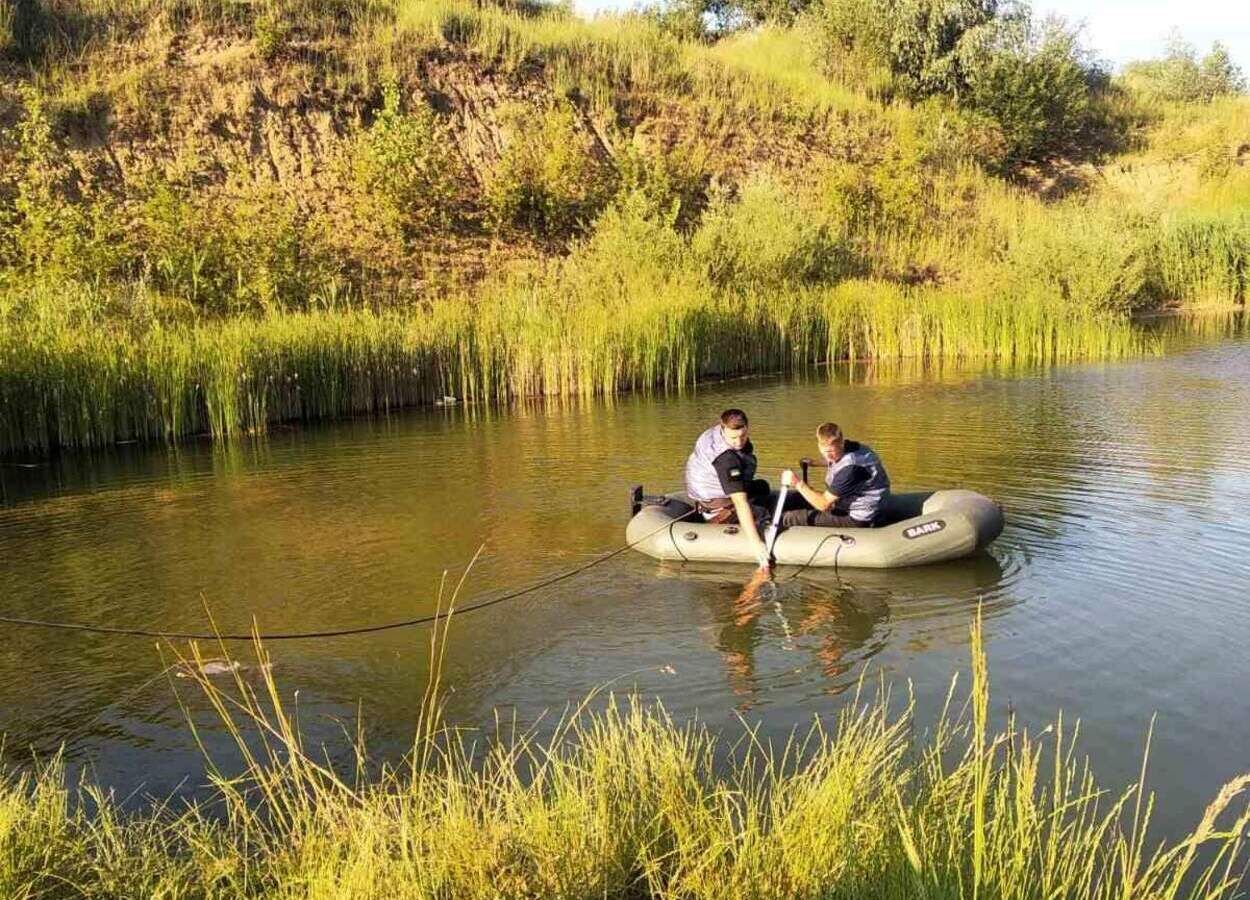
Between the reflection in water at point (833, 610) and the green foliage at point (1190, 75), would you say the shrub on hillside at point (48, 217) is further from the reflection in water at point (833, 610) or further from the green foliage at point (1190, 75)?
the green foliage at point (1190, 75)

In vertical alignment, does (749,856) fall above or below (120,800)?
above

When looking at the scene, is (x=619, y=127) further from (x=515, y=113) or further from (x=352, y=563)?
(x=352, y=563)

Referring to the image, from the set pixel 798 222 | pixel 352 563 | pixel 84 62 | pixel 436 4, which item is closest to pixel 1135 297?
pixel 798 222

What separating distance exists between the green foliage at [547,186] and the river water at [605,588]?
42.9 ft

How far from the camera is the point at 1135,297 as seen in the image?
24.4m

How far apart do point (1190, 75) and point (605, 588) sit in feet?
171

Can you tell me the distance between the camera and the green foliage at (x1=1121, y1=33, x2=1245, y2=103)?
47.2m

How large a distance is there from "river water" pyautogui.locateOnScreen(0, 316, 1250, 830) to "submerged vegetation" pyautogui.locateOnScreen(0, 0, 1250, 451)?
2.90 meters

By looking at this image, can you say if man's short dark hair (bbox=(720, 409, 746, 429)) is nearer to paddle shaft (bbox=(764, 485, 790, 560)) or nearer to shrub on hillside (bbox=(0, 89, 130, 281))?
paddle shaft (bbox=(764, 485, 790, 560))

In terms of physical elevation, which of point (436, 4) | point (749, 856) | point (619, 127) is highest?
point (436, 4)

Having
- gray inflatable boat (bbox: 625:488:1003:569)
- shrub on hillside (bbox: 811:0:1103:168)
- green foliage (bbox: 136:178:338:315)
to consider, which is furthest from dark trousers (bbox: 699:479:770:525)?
shrub on hillside (bbox: 811:0:1103:168)

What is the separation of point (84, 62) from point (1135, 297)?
77.9ft

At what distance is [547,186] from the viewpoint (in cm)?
2627

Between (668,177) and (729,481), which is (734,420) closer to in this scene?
(729,481)
